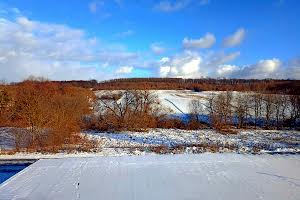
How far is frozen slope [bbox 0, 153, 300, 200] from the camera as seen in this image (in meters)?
12.3

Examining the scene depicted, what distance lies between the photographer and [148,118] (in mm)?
38750

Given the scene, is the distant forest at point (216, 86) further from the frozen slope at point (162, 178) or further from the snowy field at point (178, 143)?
the frozen slope at point (162, 178)

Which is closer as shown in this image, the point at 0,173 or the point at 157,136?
the point at 0,173

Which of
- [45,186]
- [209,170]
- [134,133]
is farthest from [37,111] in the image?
[209,170]

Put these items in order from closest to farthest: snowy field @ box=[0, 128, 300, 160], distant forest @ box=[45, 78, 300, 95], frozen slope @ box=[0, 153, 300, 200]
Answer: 1. frozen slope @ box=[0, 153, 300, 200]
2. snowy field @ box=[0, 128, 300, 160]
3. distant forest @ box=[45, 78, 300, 95]

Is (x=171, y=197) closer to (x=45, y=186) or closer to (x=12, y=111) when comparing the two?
(x=45, y=186)

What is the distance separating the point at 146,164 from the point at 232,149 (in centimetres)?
905

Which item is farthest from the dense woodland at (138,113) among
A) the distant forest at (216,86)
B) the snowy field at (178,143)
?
the distant forest at (216,86)

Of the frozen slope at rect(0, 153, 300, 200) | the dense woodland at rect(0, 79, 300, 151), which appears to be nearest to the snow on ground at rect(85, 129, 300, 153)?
the dense woodland at rect(0, 79, 300, 151)

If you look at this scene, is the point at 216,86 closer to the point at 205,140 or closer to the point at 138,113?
the point at 138,113

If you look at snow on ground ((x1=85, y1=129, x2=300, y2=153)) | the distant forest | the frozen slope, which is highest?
the distant forest

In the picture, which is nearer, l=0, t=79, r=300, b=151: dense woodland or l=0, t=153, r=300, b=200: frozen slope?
l=0, t=153, r=300, b=200: frozen slope

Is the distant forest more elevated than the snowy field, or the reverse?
the distant forest

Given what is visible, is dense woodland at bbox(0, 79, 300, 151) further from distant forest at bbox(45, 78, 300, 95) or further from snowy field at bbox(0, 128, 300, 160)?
distant forest at bbox(45, 78, 300, 95)
